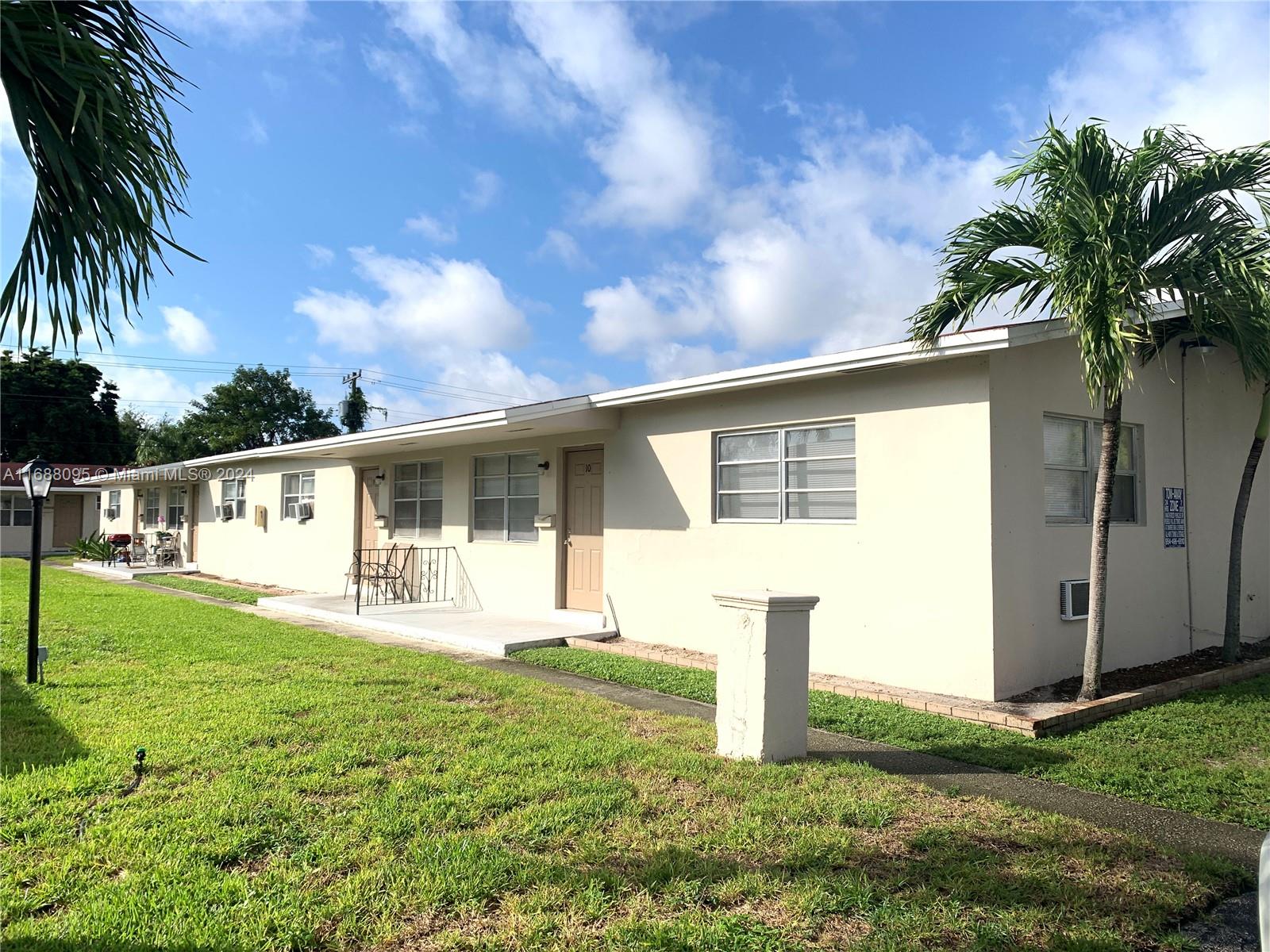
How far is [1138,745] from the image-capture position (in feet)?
19.1

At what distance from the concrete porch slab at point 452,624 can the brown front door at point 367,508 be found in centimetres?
165

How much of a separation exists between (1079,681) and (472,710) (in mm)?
5570

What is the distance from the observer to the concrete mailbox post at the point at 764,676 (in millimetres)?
5055

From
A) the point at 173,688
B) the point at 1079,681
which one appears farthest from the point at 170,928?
the point at 1079,681

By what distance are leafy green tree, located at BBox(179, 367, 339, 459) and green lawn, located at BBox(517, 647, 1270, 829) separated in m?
43.0

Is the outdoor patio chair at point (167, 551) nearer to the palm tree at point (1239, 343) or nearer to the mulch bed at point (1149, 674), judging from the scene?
the mulch bed at point (1149, 674)

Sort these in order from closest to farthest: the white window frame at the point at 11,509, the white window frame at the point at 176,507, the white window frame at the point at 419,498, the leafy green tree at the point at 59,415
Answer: the white window frame at the point at 419,498
the white window frame at the point at 176,507
the white window frame at the point at 11,509
the leafy green tree at the point at 59,415

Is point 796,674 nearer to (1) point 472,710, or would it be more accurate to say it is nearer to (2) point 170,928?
(1) point 472,710

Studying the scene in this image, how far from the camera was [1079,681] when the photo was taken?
298 inches

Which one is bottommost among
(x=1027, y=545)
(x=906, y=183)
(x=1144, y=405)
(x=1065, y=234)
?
(x=1027, y=545)

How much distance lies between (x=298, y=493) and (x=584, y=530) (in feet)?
31.4

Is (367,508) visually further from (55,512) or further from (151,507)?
(55,512)

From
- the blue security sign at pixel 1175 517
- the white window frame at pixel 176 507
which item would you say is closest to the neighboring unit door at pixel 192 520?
the white window frame at pixel 176 507

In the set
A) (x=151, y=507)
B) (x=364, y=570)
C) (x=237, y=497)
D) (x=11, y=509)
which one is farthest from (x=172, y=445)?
(x=364, y=570)
